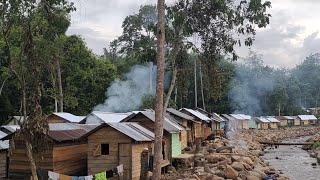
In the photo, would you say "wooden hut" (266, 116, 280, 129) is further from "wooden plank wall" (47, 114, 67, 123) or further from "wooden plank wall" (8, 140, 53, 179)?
"wooden plank wall" (8, 140, 53, 179)

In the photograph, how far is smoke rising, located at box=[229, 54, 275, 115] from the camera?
105 metres

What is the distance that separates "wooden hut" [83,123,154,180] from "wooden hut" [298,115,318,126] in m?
88.8

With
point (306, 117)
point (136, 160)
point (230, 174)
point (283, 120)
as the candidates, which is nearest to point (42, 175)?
point (136, 160)

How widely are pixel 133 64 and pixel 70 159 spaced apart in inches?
2075

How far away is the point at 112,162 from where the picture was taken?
26.5 m

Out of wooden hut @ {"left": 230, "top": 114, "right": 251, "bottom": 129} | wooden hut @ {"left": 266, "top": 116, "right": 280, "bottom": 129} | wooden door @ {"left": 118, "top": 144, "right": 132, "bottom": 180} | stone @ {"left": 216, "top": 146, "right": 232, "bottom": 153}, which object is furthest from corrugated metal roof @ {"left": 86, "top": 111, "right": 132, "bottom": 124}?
wooden hut @ {"left": 266, "top": 116, "right": 280, "bottom": 129}

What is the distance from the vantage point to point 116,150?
2658 cm

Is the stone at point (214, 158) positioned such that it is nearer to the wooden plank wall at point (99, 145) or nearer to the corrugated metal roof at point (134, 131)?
the corrugated metal roof at point (134, 131)

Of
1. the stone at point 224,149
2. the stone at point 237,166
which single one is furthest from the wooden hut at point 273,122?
the stone at point 237,166

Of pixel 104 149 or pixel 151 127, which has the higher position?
pixel 151 127

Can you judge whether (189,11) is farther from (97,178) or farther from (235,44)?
(97,178)

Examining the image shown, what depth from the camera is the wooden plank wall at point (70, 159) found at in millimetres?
27036

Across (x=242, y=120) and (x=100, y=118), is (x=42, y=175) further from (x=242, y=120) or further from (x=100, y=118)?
(x=242, y=120)

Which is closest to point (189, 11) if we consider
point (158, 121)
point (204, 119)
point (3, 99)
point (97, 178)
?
point (158, 121)
